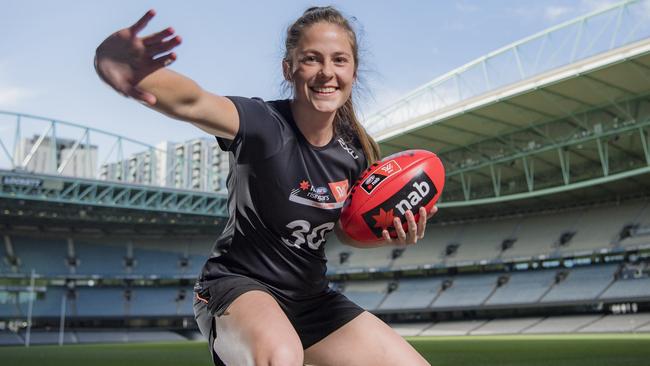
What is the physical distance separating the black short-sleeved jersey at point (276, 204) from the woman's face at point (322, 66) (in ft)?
0.66

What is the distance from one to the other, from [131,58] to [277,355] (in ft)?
4.99

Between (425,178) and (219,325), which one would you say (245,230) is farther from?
(425,178)

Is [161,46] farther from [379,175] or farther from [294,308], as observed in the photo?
[379,175]

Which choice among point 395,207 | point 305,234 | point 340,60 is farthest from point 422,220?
point 340,60

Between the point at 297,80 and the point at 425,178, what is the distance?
1317 mm

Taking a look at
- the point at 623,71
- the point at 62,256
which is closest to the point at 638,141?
the point at 623,71

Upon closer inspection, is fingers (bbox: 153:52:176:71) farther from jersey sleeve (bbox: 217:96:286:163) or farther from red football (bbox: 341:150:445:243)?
red football (bbox: 341:150:445:243)

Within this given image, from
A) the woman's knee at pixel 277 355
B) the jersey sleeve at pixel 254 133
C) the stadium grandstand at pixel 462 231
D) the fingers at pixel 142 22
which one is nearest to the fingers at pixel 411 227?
the jersey sleeve at pixel 254 133

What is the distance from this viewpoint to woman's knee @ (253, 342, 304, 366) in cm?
298

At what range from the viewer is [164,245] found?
5503 centimetres

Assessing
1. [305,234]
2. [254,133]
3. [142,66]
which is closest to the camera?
[142,66]

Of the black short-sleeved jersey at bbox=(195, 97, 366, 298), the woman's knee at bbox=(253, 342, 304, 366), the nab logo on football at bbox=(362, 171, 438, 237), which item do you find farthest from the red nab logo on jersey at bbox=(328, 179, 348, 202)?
the woman's knee at bbox=(253, 342, 304, 366)

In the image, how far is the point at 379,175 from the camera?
166 inches

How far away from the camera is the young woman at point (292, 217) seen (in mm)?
3209
